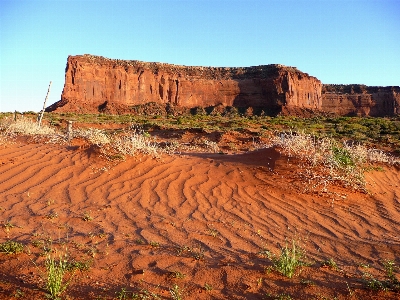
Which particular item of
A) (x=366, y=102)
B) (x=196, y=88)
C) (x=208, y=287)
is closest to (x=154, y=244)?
(x=208, y=287)

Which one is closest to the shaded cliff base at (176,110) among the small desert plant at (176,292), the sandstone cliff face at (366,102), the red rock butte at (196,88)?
the red rock butte at (196,88)

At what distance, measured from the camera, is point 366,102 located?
80438mm

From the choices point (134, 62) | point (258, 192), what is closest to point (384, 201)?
point (258, 192)

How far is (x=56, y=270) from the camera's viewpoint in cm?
273

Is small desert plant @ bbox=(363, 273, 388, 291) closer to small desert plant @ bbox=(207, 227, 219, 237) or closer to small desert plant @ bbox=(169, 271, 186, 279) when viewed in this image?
small desert plant @ bbox=(169, 271, 186, 279)

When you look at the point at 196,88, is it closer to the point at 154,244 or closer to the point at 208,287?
the point at 154,244

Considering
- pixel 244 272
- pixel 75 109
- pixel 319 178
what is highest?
pixel 75 109

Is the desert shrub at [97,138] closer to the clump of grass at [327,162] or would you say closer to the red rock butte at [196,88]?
the clump of grass at [327,162]

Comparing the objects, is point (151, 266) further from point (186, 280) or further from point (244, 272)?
point (244, 272)

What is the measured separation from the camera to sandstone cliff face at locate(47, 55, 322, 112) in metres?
65.4

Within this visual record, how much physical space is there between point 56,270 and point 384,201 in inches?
204

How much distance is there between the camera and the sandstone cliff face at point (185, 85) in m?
65.4

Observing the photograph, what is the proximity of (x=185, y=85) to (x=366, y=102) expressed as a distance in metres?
42.7

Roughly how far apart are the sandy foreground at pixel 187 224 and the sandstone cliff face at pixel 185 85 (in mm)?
59223
